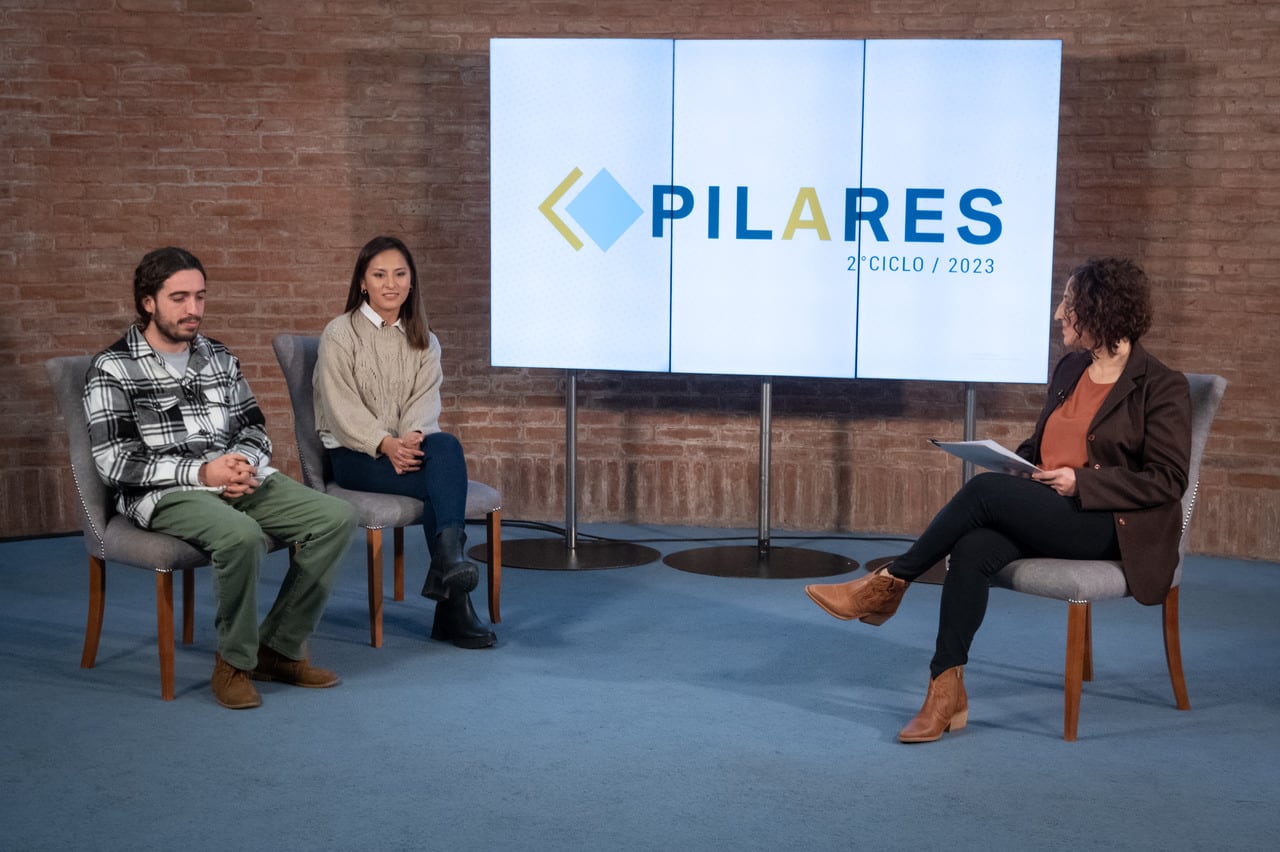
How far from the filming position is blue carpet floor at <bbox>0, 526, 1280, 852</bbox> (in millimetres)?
2938

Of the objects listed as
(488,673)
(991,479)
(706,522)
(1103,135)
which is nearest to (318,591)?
(488,673)

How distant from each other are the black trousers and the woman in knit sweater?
149 cm

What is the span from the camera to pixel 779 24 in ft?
20.2

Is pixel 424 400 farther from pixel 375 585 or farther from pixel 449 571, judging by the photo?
pixel 449 571

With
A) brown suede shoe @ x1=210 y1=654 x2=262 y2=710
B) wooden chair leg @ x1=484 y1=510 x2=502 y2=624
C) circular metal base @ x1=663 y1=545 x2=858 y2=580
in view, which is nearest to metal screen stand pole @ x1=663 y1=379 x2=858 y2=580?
circular metal base @ x1=663 y1=545 x2=858 y2=580

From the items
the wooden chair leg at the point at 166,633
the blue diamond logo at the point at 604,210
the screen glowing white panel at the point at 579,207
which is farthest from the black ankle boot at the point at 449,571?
the blue diamond logo at the point at 604,210

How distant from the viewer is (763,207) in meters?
5.51

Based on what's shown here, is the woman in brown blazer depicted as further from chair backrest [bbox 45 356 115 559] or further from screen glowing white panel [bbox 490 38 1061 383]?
chair backrest [bbox 45 356 115 559]

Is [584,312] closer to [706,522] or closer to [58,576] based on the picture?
[706,522]

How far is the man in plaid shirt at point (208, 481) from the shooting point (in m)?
3.73

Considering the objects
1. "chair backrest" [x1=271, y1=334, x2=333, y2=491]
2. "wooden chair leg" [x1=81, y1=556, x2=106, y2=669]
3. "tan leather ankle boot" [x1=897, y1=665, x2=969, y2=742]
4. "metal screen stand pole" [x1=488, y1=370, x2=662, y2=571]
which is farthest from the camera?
"metal screen stand pole" [x1=488, y1=370, x2=662, y2=571]

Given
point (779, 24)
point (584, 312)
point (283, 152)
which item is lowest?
point (584, 312)

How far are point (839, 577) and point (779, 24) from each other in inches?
99.3

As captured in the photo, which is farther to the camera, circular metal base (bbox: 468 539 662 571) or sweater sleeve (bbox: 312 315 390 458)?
circular metal base (bbox: 468 539 662 571)
